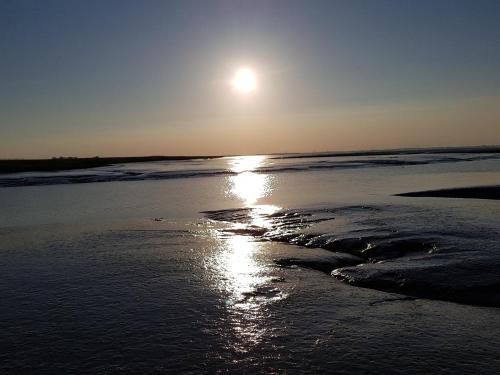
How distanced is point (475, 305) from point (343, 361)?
11.2 ft

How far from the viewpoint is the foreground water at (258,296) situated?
5633mm

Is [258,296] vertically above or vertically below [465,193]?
above

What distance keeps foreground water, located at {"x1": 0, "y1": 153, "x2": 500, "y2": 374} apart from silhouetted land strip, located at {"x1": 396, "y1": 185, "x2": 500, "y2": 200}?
6710 mm

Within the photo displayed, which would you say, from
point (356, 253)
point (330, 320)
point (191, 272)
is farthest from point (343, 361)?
point (356, 253)

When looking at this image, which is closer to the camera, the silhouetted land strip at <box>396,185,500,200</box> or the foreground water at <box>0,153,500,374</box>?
the foreground water at <box>0,153,500,374</box>

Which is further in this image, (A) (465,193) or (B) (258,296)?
(A) (465,193)

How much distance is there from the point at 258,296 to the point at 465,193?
63.2 ft

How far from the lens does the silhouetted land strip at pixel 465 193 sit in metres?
22.4

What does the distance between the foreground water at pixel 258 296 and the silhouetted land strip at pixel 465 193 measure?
264 inches

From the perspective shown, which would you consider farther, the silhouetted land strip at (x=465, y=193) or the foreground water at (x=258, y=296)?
the silhouetted land strip at (x=465, y=193)

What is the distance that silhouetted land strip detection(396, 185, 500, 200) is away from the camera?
73.5 feet

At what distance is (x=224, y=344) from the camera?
5.99 metres

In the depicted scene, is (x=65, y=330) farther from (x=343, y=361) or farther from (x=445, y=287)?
(x=445, y=287)

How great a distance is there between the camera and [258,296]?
802cm
